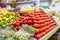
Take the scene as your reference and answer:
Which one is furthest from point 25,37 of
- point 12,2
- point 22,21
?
point 12,2

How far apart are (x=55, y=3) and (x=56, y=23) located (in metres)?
2.37

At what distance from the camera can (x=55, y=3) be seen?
7.82m

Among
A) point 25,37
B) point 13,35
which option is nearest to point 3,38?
point 13,35

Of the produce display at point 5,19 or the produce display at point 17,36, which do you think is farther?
the produce display at point 5,19

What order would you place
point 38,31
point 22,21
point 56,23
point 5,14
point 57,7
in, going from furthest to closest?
point 57,7 < point 56,23 < point 5,14 < point 22,21 < point 38,31

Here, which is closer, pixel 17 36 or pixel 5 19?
pixel 17 36

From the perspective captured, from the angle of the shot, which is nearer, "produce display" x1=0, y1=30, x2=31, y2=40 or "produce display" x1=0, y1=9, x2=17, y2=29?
"produce display" x1=0, y1=30, x2=31, y2=40

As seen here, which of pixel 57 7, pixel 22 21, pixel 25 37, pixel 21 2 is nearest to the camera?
pixel 25 37

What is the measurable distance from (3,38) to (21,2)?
7.49 meters

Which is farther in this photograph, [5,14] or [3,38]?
[5,14]

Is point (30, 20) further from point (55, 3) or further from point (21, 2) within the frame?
point (21, 2)

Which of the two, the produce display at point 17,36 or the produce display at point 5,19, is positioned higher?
the produce display at point 17,36

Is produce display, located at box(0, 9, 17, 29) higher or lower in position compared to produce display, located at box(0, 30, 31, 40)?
lower

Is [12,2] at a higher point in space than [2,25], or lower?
lower
